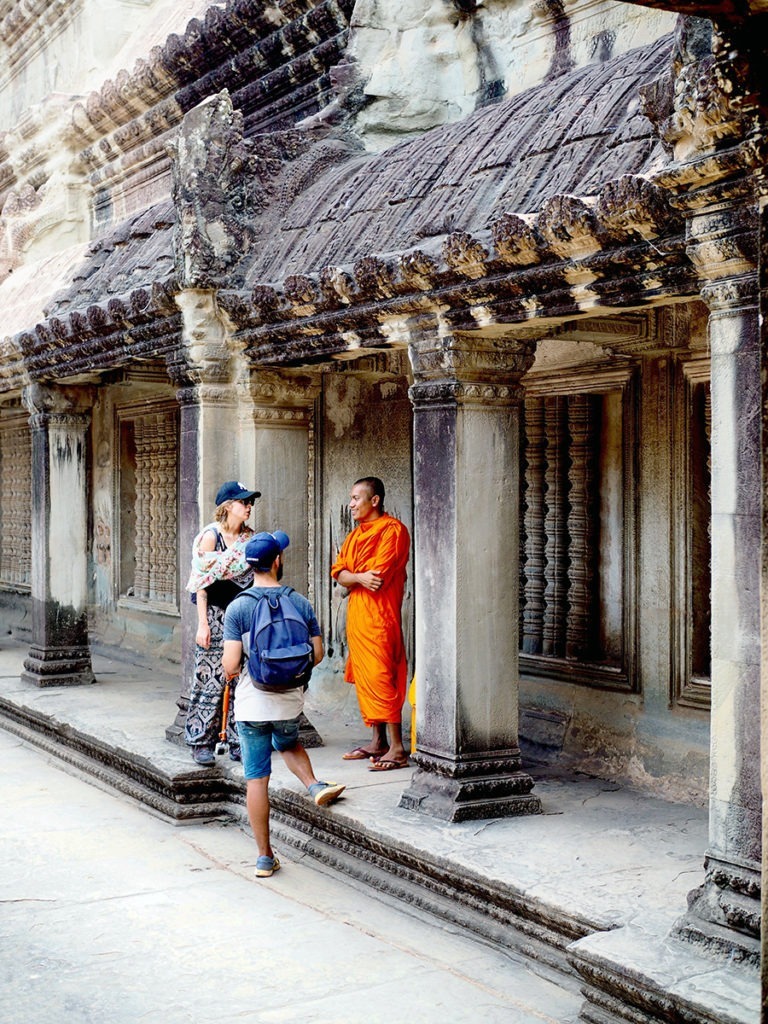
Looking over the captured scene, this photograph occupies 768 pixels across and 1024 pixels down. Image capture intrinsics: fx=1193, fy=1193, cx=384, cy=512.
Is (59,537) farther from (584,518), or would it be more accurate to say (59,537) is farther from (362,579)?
(584,518)

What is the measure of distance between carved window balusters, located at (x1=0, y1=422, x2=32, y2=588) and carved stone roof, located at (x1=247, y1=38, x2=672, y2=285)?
823 centimetres

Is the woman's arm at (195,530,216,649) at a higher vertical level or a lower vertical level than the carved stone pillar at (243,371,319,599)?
lower

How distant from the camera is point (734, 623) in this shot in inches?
157

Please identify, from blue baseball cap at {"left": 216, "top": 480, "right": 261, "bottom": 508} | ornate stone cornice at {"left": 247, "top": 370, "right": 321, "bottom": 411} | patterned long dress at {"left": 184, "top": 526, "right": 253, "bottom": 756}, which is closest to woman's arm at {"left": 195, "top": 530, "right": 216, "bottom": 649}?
patterned long dress at {"left": 184, "top": 526, "right": 253, "bottom": 756}

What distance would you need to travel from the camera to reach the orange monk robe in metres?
7.04

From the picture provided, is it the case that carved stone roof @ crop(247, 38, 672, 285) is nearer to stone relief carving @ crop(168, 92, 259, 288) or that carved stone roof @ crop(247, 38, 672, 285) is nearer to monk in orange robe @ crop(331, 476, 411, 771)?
stone relief carving @ crop(168, 92, 259, 288)

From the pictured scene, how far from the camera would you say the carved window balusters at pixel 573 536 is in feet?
22.6

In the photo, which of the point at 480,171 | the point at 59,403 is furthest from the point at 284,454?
the point at 59,403

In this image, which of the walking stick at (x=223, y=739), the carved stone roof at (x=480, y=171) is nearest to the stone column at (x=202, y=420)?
the carved stone roof at (x=480, y=171)

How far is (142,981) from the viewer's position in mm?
4512

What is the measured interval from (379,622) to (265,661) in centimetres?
169

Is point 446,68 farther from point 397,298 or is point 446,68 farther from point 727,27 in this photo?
point 727,27

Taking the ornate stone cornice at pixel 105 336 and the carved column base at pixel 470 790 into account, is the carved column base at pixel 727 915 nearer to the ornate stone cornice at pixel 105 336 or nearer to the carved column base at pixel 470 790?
the carved column base at pixel 470 790

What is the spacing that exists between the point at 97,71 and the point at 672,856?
10.2 metres
